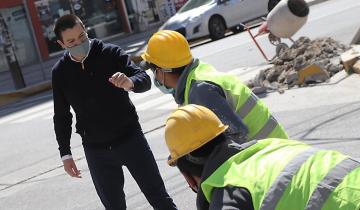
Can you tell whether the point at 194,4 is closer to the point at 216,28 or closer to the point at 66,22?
the point at 216,28

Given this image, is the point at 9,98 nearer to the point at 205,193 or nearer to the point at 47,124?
the point at 47,124

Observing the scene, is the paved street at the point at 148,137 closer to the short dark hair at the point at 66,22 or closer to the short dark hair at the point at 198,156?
the short dark hair at the point at 66,22

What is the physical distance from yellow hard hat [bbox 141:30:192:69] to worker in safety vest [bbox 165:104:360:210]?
94 centimetres

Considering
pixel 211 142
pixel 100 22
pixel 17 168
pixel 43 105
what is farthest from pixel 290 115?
pixel 100 22

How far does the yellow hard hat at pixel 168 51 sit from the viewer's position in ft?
11.1

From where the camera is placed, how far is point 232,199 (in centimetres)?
219

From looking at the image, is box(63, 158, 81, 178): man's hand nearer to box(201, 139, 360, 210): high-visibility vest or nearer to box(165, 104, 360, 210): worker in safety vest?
box(165, 104, 360, 210): worker in safety vest

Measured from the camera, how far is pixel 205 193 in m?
2.32

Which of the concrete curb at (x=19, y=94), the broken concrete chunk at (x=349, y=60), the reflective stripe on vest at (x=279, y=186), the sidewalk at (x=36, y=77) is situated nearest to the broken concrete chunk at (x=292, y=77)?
the broken concrete chunk at (x=349, y=60)

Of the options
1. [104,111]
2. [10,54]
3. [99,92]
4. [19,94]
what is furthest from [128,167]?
[10,54]

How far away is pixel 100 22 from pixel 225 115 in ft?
93.4

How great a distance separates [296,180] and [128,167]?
232 centimetres

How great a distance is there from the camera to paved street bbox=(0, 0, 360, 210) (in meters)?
6.62

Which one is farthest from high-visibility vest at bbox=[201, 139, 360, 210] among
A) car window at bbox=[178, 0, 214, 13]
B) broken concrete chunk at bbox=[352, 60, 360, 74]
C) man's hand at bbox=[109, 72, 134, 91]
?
car window at bbox=[178, 0, 214, 13]
